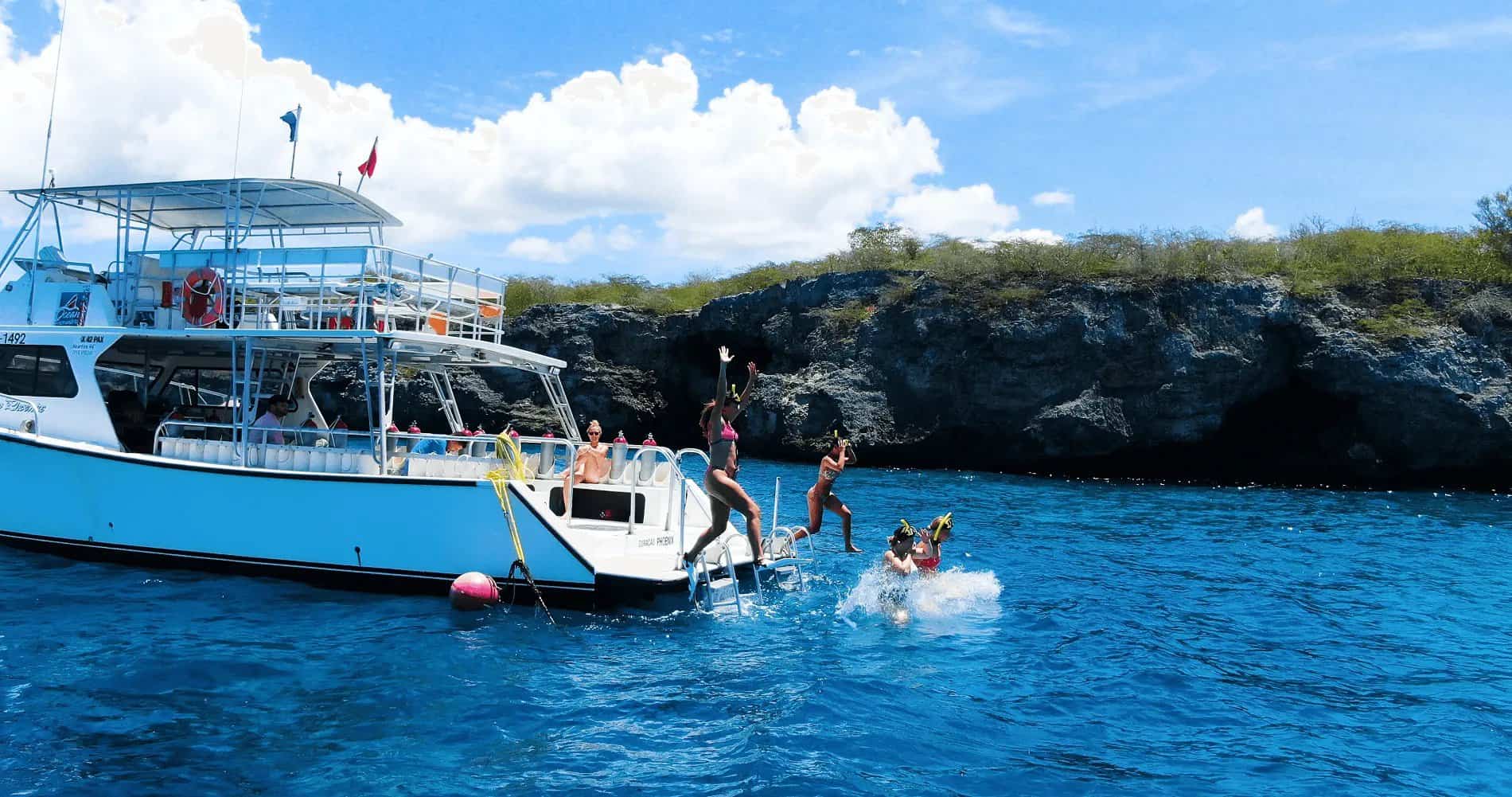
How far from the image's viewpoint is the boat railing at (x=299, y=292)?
13.3 meters

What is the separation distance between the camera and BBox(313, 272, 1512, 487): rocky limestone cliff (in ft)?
103

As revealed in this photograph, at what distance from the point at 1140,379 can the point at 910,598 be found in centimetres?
2405

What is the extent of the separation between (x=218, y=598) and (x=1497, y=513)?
28.7m

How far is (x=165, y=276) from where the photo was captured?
48.8 ft

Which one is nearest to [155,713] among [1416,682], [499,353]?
[499,353]

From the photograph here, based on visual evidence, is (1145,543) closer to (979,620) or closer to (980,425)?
(979,620)

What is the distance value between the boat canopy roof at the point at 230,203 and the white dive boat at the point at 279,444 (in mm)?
53

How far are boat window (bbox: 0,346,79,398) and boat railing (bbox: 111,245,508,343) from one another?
1051 mm

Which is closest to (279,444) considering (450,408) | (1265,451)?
(450,408)

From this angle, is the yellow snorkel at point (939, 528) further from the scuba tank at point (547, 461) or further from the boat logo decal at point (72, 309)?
the boat logo decal at point (72, 309)

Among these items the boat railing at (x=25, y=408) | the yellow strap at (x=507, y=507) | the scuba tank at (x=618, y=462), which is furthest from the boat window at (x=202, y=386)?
the yellow strap at (x=507, y=507)

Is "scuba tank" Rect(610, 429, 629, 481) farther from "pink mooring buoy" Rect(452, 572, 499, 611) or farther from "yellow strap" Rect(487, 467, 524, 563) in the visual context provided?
"pink mooring buoy" Rect(452, 572, 499, 611)

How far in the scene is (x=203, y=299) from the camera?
1388cm

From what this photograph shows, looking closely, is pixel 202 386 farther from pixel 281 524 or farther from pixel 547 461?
pixel 547 461
